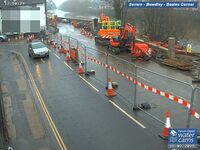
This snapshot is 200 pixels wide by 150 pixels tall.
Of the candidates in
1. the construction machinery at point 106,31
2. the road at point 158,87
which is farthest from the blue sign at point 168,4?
the construction machinery at point 106,31

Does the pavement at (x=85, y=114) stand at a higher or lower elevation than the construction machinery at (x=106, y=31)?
lower

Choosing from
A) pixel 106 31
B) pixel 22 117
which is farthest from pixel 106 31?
pixel 22 117

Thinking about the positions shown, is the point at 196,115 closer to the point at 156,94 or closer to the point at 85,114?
the point at 85,114

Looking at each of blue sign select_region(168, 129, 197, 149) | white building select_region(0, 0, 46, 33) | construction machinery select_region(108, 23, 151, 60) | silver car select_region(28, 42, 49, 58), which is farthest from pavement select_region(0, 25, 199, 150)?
white building select_region(0, 0, 46, 33)

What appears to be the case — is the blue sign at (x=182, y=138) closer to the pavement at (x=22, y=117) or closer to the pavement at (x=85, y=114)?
the pavement at (x=85, y=114)

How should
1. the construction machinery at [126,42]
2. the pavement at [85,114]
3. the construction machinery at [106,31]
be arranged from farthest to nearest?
the construction machinery at [106,31] < the construction machinery at [126,42] < the pavement at [85,114]

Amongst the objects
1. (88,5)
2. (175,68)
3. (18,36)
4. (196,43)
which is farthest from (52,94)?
(88,5)

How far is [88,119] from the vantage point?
13914mm

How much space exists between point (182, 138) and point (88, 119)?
19.3ft

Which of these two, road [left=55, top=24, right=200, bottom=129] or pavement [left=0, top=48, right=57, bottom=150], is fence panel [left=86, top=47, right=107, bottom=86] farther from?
pavement [left=0, top=48, right=57, bottom=150]

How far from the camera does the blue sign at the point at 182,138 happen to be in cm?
864

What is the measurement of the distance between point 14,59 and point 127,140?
20900 mm

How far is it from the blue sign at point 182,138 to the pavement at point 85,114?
7.75ft

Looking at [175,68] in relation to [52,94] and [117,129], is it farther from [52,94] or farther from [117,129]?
[117,129]
